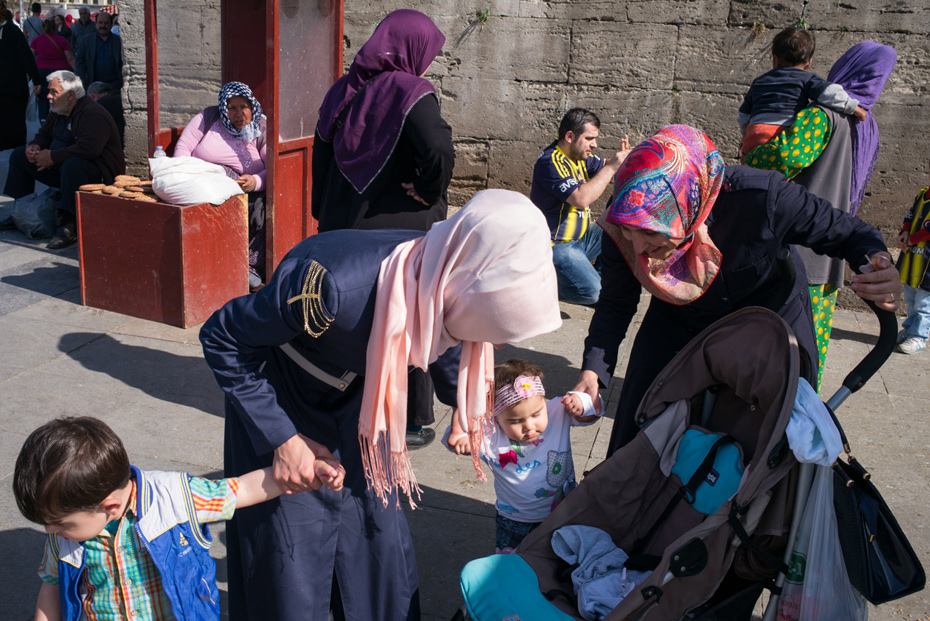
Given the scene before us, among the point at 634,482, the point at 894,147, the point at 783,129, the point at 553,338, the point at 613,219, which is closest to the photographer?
the point at 613,219

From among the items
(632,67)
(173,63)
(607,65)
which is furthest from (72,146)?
(632,67)

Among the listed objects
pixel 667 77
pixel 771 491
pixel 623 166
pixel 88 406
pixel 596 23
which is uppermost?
pixel 596 23

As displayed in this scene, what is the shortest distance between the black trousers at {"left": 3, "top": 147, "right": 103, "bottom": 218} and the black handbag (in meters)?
6.06

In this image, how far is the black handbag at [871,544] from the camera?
2.06 m

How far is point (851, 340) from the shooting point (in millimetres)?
5777

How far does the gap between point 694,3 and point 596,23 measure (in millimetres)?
753

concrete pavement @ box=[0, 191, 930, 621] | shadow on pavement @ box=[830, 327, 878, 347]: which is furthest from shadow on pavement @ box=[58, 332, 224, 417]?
shadow on pavement @ box=[830, 327, 878, 347]

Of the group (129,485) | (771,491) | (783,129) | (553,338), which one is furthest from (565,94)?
(129,485)

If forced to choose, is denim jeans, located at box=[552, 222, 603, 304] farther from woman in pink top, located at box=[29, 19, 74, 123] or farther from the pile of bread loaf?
woman in pink top, located at box=[29, 19, 74, 123]

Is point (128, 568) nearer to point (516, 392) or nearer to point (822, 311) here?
point (516, 392)

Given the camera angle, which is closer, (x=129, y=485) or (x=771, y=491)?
(x=129, y=485)

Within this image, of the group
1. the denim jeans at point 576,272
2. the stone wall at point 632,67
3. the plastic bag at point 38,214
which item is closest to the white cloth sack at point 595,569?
the denim jeans at point 576,272

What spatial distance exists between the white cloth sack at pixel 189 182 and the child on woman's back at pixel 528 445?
297 cm

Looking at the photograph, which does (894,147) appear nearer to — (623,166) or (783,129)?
(783,129)
